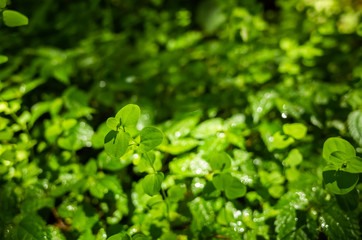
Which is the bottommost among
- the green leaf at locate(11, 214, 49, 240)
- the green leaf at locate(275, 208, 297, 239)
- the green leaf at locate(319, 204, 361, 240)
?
the green leaf at locate(11, 214, 49, 240)

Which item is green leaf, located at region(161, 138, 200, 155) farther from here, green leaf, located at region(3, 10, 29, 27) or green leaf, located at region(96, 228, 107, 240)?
green leaf, located at region(3, 10, 29, 27)

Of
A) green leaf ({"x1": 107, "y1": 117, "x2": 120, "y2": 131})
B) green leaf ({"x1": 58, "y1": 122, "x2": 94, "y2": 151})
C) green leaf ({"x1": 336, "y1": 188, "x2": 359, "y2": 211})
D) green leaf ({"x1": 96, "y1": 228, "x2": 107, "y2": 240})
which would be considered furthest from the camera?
green leaf ({"x1": 58, "y1": 122, "x2": 94, "y2": 151})

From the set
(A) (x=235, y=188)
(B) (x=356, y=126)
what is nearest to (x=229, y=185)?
(A) (x=235, y=188)

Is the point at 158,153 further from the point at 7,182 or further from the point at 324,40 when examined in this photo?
the point at 324,40

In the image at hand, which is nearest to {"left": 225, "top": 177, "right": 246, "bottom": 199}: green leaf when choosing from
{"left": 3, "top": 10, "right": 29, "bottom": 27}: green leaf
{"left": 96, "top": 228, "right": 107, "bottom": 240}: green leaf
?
{"left": 96, "top": 228, "right": 107, "bottom": 240}: green leaf

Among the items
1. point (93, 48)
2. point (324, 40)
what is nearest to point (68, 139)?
point (93, 48)

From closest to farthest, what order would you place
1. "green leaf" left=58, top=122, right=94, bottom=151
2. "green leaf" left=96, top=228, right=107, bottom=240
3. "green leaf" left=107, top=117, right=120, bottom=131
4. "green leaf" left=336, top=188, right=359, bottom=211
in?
"green leaf" left=107, top=117, right=120, bottom=131, "green leaf" left=336, top=188, right=359, bottom=211, "green leaf" left=96, top=228, right=107, bottom=240, "green leaf" left=58, top=122, right=94, bottom=151

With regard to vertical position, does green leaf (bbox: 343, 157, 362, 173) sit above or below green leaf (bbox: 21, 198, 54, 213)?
above
